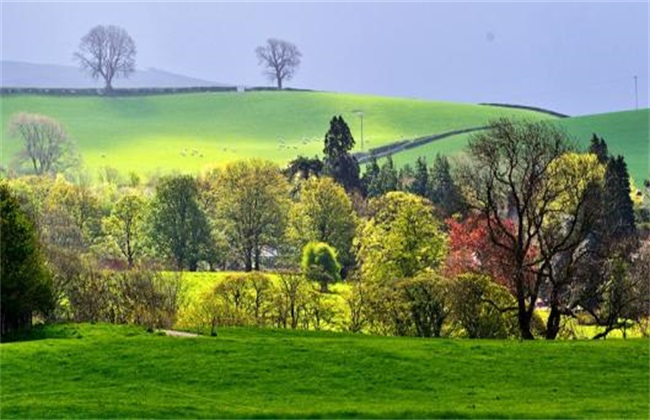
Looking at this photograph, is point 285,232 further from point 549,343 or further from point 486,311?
point 549,343

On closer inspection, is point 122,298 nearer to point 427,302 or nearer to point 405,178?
point 427,302

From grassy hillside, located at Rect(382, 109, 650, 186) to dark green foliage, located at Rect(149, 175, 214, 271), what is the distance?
5527 cm

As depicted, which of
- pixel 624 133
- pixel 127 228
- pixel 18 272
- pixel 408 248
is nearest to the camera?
pixel 18 272

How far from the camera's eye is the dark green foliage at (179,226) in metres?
88.0

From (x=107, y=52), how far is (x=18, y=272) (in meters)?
162

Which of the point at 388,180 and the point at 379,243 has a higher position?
the point at 388,180

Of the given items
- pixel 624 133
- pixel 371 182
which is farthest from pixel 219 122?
pixel 624 133

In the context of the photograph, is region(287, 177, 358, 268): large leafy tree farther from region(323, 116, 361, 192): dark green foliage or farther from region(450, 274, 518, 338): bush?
region(450, 274, 518, 338): bush

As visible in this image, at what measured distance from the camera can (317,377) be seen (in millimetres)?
31891

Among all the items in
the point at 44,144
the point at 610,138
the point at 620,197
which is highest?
the point at 44,144

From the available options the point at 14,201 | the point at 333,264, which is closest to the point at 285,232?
the point at 333,264

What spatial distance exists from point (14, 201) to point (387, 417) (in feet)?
73.6

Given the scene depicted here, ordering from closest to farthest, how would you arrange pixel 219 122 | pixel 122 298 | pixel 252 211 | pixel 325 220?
pixel 122 298 → pixel 325 220 → pixel 252 211 → pixel 219 122

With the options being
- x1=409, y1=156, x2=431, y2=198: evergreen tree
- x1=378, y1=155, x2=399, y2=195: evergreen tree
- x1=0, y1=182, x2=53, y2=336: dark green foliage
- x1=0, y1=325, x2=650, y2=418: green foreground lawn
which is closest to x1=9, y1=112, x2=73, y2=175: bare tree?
x1=378, y1=155, x2=399, y2=195: evergreen tree
